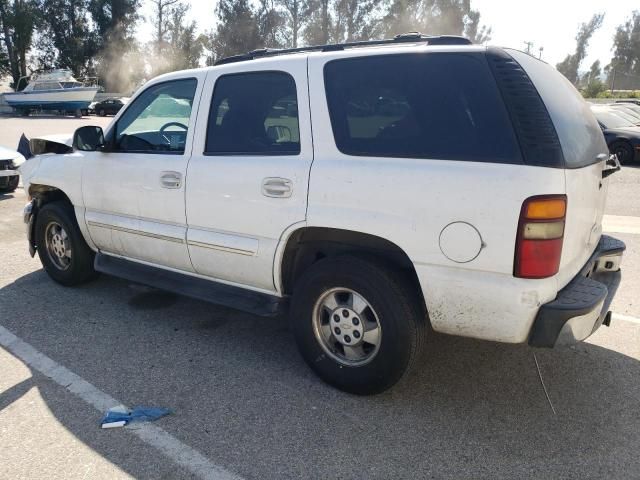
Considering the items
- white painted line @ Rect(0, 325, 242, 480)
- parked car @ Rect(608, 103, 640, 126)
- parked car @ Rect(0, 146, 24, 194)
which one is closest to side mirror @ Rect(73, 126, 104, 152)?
white painted line @ Rect(0, 325, 242, 480)

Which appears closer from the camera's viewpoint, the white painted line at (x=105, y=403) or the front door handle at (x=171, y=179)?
the white painted line at (x=105, y=403)

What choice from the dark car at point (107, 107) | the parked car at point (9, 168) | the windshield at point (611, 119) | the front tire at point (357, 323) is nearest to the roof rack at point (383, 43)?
the front tire at point (357, 323)

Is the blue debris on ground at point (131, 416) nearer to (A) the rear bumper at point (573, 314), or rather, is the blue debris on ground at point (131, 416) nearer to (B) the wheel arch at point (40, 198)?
(A) the rear bumper at point (573, 314)

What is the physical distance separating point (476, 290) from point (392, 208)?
1.95ft

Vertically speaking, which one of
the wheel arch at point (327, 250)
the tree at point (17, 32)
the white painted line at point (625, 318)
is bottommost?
the white painted line at point (625, 318)

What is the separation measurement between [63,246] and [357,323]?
10.5 ft

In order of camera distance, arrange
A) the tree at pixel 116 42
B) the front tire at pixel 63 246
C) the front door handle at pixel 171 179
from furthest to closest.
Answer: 1. the tree at pixel 116 42
2. the front tire at pixel 63 246
3. the front door handle at pixel 171 179

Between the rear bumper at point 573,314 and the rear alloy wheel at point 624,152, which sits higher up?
the rear alloy wheel at point 624,152

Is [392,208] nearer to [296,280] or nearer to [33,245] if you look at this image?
[296,280]

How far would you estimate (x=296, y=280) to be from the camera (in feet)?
11.5

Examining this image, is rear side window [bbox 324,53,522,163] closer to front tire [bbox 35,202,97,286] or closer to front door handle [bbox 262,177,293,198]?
front door handle [bbox 262,177,293,198]

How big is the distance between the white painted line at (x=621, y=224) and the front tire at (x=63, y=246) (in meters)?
6.32

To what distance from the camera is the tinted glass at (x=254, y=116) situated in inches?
132

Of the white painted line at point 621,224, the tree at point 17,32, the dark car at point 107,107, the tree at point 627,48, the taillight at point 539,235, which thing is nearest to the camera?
the taillight at point 539,235
